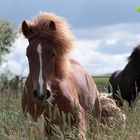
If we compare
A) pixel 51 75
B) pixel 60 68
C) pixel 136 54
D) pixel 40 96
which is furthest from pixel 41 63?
pixel 136 54

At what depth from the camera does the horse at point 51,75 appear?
6.92m

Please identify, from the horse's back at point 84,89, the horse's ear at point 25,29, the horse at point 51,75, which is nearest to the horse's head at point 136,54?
the horse's back at point 84,89

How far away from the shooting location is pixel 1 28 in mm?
44438

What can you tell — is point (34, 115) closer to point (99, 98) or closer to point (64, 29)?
point (64, 29)

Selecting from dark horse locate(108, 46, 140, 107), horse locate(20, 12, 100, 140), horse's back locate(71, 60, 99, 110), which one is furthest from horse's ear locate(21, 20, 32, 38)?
dark horse locate(108, 46, 140, 107)

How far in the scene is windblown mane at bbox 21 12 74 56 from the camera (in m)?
7.53

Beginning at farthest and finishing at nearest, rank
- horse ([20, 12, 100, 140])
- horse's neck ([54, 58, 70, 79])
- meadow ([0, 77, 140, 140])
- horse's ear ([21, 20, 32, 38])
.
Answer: horse's ear ([21, 20, 32, 38]), horse's neck ([54, 58, 70, 79]), horse ([20, 12, 100, 140]), meadow ([0, 77, 140, 140])

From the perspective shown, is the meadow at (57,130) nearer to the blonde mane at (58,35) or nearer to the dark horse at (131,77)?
the blonde mane at (58,35)

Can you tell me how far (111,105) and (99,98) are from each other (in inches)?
9.9

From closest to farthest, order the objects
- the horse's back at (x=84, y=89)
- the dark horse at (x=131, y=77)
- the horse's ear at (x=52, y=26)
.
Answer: the horse's ear at (x=52, y=26) → the horse's back at (x=84, y=89) → the dark horse at (x=131, y=77)

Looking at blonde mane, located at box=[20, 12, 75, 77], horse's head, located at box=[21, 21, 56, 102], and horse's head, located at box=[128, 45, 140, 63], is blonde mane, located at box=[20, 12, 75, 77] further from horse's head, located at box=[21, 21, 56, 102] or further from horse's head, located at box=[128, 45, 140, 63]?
horse's head, located at box=[128, 45, 140, 63]


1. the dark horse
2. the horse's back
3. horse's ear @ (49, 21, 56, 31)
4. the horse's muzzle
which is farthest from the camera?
the dark horse

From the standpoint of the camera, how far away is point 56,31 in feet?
25.0

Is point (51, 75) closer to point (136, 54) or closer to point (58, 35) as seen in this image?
point (58, 35)
